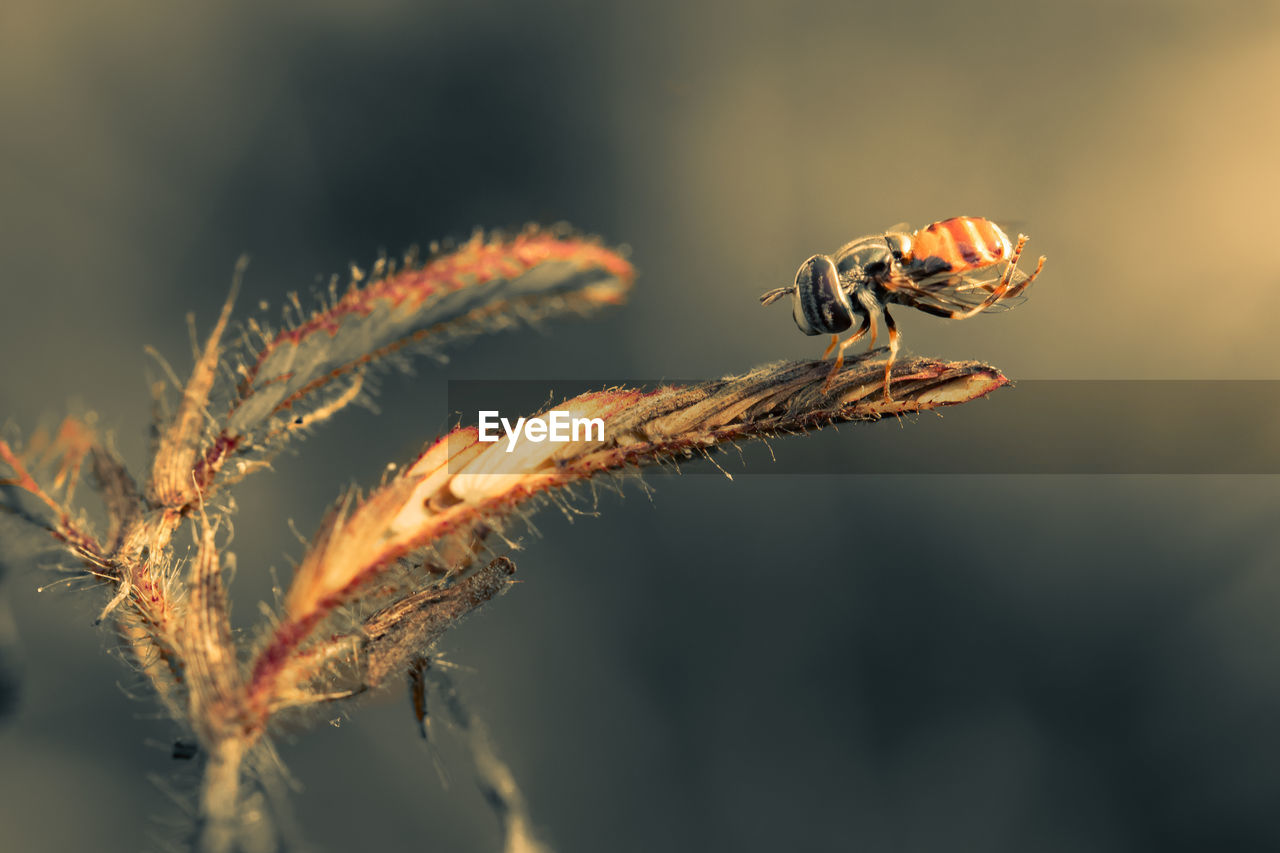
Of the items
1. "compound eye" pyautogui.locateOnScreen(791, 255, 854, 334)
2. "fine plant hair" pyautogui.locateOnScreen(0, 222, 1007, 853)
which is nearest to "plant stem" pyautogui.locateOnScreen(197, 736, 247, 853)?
"fine plant hair" pyautogui.locateOnScreen(0, 222, 1007, 853)

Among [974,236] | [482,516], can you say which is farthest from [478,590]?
[974,236]

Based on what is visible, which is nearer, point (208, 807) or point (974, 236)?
point (208, 807)

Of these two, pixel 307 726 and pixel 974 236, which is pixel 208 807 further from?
pixel 974 236

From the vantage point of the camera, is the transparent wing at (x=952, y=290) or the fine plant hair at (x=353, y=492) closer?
the fine plant hair at (x=353, y=492)

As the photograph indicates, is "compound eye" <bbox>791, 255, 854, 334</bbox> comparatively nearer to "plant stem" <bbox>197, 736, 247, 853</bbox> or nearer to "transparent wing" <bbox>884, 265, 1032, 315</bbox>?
"transparent wing" <bbox>884, 265, 1032, 315</bbox>

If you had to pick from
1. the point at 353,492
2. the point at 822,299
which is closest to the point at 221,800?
the point at 353,492

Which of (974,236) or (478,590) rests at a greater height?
(974,236)

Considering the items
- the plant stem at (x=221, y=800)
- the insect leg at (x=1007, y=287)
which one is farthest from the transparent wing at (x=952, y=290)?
the plant stem at (x=221, y=800)

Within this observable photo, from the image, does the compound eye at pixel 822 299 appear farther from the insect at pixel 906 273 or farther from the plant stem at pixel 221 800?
the plant stem at pixel 221 800
